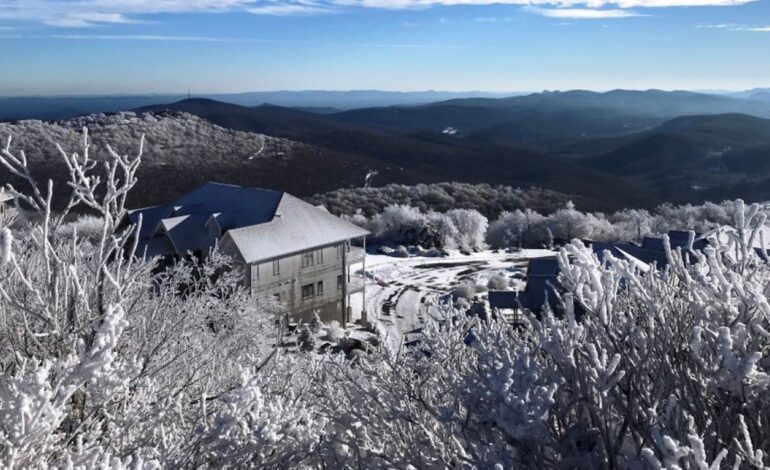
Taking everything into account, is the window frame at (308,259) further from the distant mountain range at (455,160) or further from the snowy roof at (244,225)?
the distant mountain range at (455,160)

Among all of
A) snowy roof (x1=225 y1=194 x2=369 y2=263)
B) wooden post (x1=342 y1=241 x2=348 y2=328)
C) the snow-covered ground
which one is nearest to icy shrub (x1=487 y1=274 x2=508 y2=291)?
the snow-covered ground

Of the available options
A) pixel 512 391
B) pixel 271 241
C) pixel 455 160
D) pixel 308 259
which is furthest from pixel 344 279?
pixel 455 160

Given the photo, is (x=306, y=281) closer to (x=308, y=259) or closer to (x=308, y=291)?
(x=308, y=291)

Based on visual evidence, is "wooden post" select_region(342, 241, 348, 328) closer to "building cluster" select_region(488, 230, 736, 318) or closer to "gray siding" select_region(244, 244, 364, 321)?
"gray siding" select_region(244, 244, 364, 321)

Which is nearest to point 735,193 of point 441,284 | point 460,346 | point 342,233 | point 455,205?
point 455,205

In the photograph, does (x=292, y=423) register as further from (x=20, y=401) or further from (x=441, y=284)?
(x=441, y=284)

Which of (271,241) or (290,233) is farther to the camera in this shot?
(290,233)

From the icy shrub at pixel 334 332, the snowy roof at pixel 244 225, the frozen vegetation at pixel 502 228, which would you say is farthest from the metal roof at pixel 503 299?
the frozen vegetation at pixel 502 228
